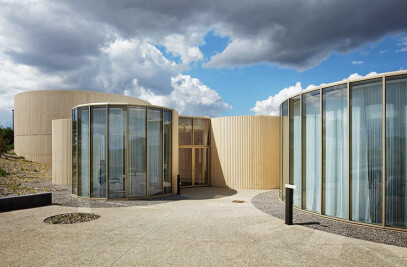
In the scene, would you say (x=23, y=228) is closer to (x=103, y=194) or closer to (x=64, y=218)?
(x=64, y=218)

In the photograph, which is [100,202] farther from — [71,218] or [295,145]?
[295,145]

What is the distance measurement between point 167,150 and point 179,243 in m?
6.89

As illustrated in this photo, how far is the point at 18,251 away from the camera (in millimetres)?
5637

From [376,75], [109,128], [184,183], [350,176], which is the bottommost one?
[184,183]

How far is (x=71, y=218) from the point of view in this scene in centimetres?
821

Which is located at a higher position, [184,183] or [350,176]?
[350,176]

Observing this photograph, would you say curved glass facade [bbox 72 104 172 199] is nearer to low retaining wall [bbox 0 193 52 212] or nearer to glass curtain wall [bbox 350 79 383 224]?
low retaining wall [bbox 0 193 52 212]

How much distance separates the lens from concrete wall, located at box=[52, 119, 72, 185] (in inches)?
604

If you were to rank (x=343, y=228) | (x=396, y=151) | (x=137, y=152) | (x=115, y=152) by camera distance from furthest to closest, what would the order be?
(x=137, y=152) < (x=115, y=152) < (x=343, y=228) < (x=396, y=151)

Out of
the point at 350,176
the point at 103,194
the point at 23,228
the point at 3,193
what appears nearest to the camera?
the point at 23,228

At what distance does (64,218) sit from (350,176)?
878 centimetres

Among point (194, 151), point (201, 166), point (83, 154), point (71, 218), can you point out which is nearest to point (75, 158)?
point (83, 154)

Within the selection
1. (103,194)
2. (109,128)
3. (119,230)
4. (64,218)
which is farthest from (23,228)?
(109,128)

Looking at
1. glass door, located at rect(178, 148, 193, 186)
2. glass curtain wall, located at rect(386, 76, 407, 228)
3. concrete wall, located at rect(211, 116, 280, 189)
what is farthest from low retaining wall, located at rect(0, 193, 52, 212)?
glass curtain wall, located at rect(386, 76, 407, 228)
